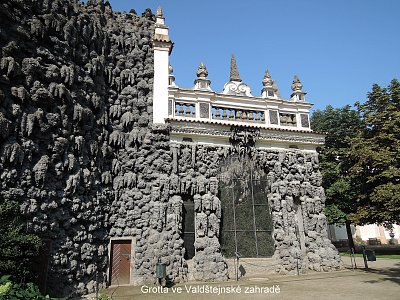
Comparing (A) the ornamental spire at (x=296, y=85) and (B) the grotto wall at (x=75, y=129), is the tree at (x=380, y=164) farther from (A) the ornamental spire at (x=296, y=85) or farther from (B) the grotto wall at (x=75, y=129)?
(B) the grotto wall at (x=75, y=129)

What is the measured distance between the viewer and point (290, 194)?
15305 millimetres

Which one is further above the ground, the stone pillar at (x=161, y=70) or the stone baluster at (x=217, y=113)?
the stone pillar at (x=161, y=70)

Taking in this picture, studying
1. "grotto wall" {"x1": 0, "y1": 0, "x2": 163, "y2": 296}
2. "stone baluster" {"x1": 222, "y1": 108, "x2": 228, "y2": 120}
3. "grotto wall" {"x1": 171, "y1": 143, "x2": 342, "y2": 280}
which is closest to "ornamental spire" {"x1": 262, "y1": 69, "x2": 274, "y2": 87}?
"stone baluster" {"x1": 222, "y1": 108, "x2": 228, "y2": 120}

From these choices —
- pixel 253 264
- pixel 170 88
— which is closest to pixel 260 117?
pixel 170 88

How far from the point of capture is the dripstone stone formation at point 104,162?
10.3m

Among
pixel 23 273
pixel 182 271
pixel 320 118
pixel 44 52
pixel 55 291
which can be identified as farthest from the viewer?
pixel 320 118

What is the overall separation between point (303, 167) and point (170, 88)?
8236mm

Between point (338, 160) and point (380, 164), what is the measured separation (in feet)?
38.1

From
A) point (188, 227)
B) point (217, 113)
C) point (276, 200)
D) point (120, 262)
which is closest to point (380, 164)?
point (276, 200)

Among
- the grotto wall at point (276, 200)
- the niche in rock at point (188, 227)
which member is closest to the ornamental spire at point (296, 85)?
the grotto wall at point (276, 200)

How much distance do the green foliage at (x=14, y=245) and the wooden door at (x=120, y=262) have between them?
3.97m

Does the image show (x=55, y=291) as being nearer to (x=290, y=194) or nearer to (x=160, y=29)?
(x=290, y=194)

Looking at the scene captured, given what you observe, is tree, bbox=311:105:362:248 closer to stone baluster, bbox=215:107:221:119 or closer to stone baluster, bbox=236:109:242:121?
stone baluster, bbox=236:109:242:121

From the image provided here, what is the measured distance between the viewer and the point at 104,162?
43.6 ft
